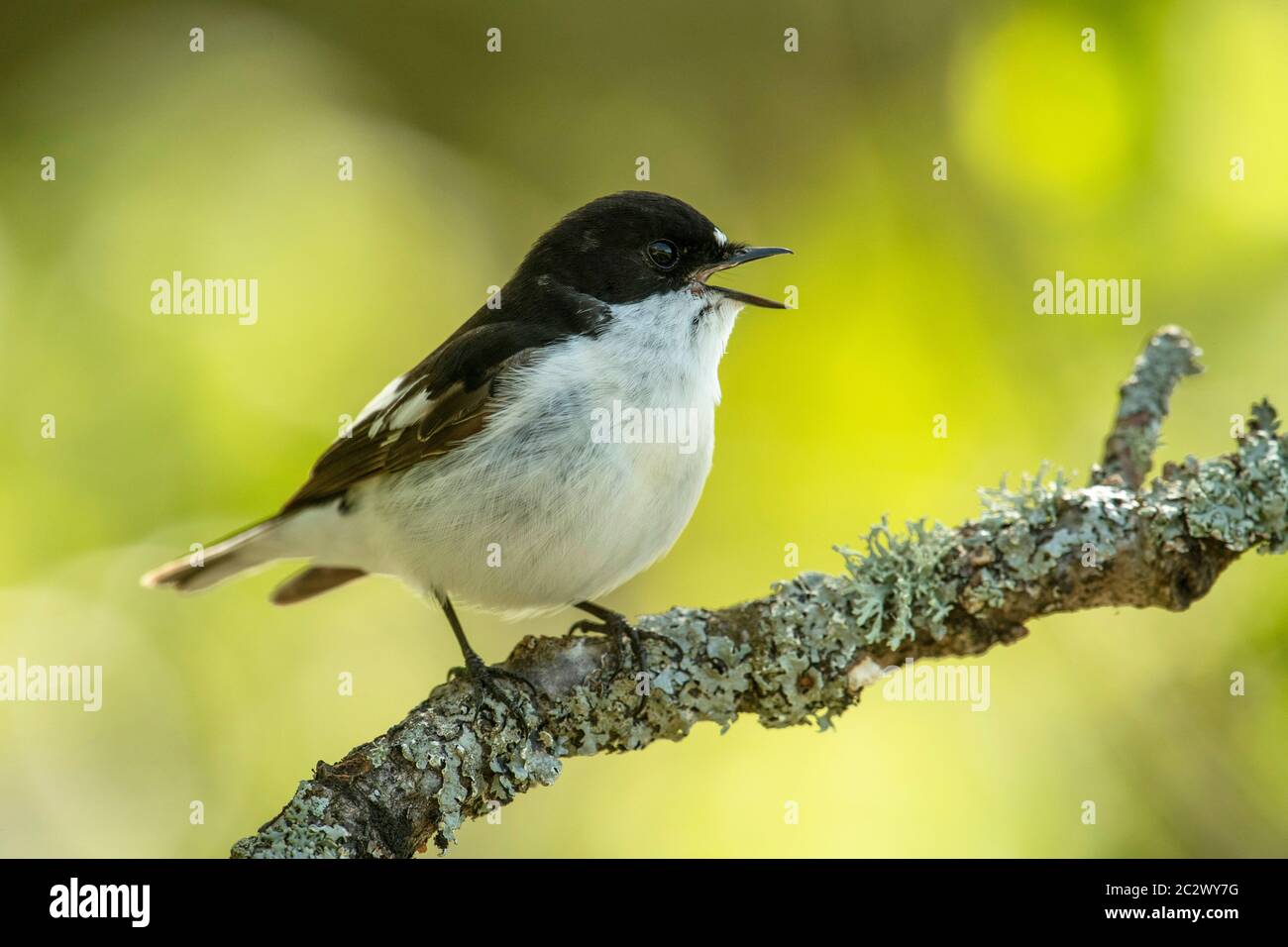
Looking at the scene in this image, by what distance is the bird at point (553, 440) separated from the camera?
11.1ft

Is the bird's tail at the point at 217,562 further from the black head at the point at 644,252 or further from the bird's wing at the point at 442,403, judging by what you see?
the black head at the point at 644,252

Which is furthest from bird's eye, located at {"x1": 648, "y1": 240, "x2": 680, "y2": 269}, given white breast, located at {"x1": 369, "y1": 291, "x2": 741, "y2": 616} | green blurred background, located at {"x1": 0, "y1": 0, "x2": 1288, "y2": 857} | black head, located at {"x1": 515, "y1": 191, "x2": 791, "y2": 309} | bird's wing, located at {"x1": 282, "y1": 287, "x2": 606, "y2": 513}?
green blurred background, located at {"x1": 0, "y1": 0, "x2": 1288, "y2": 857}

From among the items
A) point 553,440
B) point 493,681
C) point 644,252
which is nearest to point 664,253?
point 644,252

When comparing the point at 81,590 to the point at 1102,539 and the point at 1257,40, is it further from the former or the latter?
the point at 1257,40

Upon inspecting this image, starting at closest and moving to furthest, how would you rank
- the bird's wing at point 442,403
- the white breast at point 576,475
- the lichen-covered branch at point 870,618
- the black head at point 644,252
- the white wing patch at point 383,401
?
the lichen-covered branch at point 870,618 → the white breast at point 576,475 → the bird's wing at point 442,403 → the black head at point 644,252 → the white wing patch at point 383,401

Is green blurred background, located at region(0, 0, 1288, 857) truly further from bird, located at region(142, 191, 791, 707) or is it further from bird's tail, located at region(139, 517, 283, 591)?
bird, located at region(142, 191, 791, 707)

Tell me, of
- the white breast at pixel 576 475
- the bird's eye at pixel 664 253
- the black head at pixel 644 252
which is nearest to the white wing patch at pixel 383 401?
the white breast at pixel 576 475

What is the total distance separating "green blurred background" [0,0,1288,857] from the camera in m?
4.16

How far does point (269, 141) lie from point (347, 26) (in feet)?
2.35

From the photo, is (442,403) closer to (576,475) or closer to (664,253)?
(576,475)

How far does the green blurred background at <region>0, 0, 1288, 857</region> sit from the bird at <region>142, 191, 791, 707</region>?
0.94 meters

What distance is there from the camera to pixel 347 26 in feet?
19.5

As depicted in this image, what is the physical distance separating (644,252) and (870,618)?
1.45 meters

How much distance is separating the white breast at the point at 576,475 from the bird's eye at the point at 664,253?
17 centimetres
